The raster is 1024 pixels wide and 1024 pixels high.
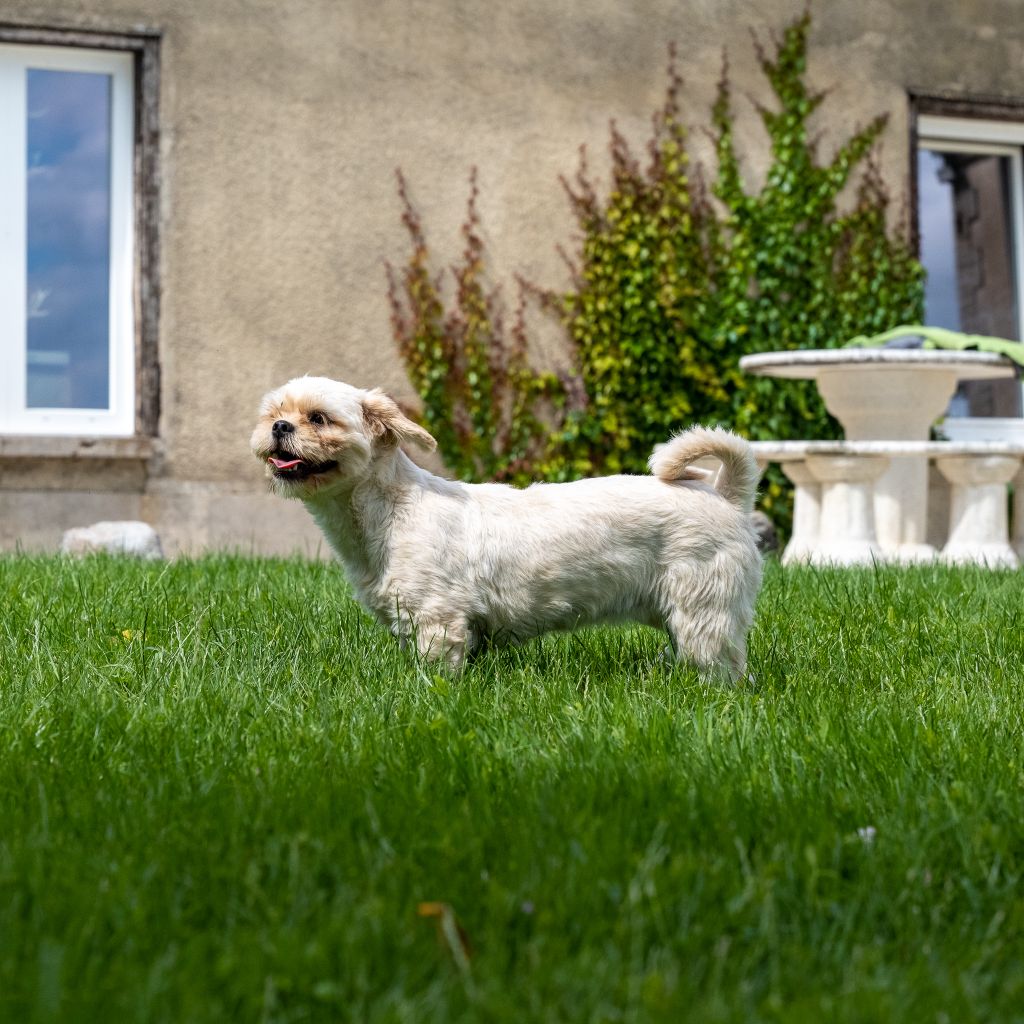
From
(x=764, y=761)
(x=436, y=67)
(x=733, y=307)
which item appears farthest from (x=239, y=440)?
(x=764, y=761)

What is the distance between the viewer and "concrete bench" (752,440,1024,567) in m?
8.01

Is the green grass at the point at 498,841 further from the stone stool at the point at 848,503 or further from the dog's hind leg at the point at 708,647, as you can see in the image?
the stone stool at the point at 848,503

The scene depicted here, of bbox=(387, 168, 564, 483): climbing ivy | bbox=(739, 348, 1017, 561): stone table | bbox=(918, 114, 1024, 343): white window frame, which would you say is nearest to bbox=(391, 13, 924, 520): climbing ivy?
bbox=(387, 168, 564, 483): climbing ivy

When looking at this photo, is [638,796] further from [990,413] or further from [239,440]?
[990,413]

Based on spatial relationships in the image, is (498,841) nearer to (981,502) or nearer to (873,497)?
(873,497)

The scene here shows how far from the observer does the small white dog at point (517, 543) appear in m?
3.81

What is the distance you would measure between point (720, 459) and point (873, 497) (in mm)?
4668

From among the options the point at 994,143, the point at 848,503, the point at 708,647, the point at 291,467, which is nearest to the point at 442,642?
the point at 291,467

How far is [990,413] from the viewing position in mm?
11047

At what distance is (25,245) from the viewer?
9.15m

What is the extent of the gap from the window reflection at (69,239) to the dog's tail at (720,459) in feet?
20.4

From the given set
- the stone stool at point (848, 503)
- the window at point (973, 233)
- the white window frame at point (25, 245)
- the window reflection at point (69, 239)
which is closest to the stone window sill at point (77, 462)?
the white window frame at point (25, 245)

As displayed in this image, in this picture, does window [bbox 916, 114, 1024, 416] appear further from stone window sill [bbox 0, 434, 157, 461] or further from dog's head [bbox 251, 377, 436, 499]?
dog's head [bbox 251, 377, 436, 499]

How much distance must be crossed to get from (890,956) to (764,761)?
85 centimetres
